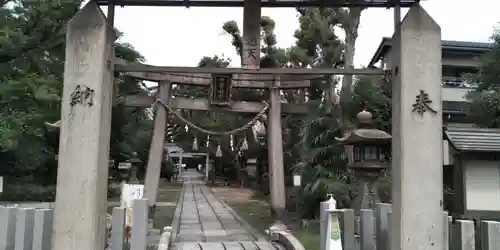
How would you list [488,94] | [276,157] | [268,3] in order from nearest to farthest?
[268,3]
[276,157]
[488,94]

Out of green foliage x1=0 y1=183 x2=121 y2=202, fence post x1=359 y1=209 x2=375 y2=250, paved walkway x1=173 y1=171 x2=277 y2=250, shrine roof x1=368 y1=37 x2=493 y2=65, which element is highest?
shrine roof x1=368 y1=37 x2=493 y2=65

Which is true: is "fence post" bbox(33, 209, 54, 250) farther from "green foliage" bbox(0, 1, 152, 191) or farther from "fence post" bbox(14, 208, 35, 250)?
"green foliage" bbox(0, 1, 152, 191)

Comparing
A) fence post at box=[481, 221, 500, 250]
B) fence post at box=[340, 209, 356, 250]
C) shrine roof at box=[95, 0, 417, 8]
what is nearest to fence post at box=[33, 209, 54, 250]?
shrine roof at box=[95, 0, 417, 8]

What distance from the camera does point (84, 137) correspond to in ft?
18.7

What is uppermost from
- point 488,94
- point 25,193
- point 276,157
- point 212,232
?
point 488,94

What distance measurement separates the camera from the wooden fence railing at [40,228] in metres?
6.06

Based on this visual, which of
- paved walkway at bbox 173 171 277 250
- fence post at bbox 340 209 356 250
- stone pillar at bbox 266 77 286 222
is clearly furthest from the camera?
stone pillar at bbox 266 77 286 222

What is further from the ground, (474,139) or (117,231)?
(474,139)

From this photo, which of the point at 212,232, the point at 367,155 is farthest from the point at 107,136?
the point at 212,232

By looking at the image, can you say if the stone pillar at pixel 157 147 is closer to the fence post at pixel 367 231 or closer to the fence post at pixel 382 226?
the fence post at pixel 367 231

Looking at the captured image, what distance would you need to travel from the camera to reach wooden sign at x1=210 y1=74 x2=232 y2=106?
13586mm

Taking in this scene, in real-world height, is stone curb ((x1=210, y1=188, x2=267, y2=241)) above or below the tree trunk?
below

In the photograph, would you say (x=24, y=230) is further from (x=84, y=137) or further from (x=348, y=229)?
(x=348, y=229)

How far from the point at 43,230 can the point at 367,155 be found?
8.31m
